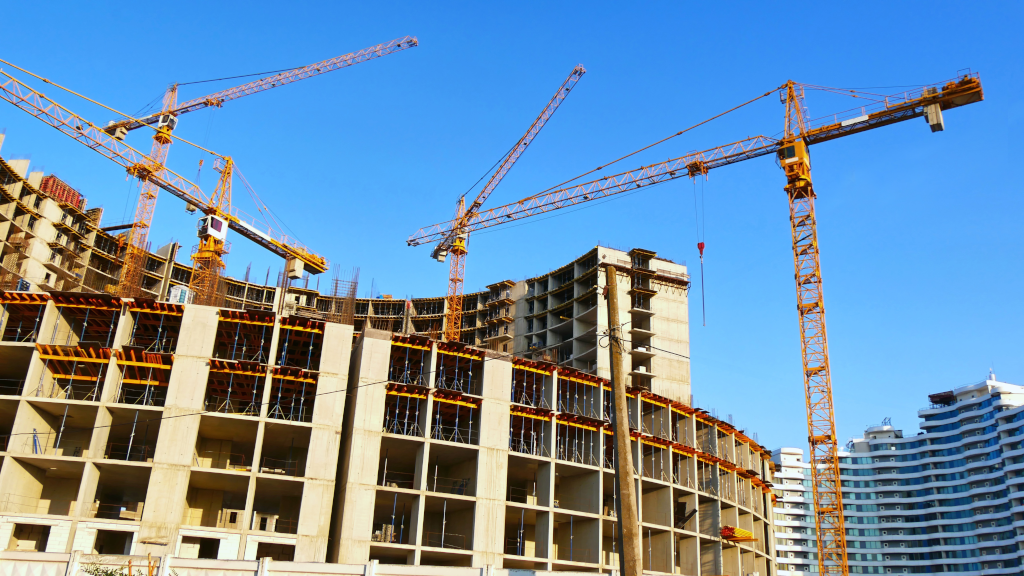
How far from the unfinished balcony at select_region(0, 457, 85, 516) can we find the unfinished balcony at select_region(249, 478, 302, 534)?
445 inches

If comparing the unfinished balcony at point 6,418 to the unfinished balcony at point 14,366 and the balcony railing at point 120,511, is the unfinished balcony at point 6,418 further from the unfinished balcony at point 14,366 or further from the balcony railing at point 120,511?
the balcony railing at point 120,511

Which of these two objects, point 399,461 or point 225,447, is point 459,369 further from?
point 225,447

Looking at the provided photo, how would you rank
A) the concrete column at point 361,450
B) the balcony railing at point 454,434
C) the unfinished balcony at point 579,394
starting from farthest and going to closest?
1. the unfinished balcony at point 579,394
2. the balcony railing at point 454,434
3. the concrete column at point 361,450

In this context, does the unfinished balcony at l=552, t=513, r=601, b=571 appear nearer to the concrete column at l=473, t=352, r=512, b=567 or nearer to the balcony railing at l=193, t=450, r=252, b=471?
the concrete column at l=473, t=352, r=512, b=567

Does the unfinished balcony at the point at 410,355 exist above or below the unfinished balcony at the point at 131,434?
above

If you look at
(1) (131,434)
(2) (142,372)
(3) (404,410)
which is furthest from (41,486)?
(3) (404,410)

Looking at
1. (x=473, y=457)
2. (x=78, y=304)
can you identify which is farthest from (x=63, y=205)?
(x=473, y=457)

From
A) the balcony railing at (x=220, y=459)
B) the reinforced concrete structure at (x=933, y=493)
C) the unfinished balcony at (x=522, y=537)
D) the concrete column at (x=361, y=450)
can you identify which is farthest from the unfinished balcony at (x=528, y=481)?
the reinforced concrete structure at (x=933, y=493)

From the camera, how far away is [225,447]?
57.7 m

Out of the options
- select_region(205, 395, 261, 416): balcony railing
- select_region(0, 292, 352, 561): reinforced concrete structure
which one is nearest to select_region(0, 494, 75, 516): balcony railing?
select_region(0, 292, 352, 561): reinforced concrete structure

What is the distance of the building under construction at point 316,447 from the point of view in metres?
48.7

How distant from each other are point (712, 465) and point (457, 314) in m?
41.8

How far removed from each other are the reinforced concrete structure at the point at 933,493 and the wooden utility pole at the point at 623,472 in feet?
443

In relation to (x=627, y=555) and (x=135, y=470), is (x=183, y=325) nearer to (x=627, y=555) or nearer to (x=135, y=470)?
(x=135, y=470)
